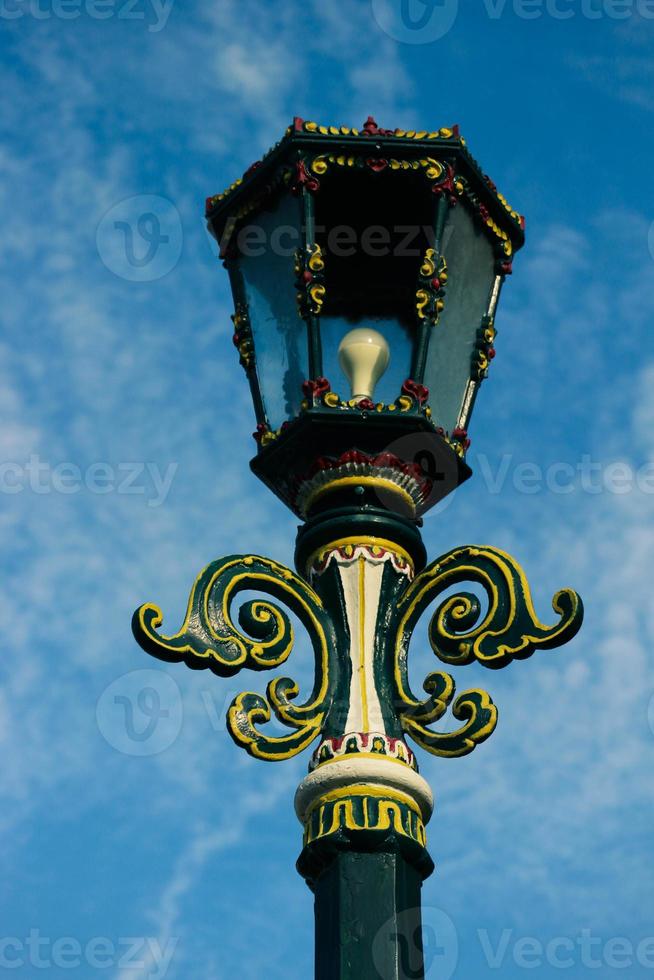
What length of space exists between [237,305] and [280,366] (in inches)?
17.3

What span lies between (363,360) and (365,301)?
0.44 meters

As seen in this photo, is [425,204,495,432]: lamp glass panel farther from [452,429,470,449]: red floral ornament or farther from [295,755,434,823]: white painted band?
[295,755,434,823]: white painted band

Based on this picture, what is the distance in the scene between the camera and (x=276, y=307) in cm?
854

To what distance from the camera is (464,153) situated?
335 inches

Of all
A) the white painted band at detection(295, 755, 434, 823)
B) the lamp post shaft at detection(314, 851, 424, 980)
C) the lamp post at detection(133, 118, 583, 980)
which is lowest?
the lamp post shaft at detection(314, 851, 424, 980)

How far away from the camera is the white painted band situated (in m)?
7.13

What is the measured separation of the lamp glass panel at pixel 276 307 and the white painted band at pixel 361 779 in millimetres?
1742

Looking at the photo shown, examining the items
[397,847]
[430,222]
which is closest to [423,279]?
[430,222]

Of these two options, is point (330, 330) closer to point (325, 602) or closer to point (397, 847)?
point (325, 602)

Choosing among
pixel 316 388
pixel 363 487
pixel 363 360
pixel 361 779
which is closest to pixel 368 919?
pixel 361 779

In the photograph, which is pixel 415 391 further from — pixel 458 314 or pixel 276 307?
pixel 276 307

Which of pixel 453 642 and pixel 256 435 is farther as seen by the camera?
pixel 256 435

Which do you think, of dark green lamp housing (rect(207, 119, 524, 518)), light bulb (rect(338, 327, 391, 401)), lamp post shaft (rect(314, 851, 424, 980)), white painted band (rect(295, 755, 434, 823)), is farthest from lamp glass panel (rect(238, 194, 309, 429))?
lamp post shaft (rect(314, 851, 424, 980))

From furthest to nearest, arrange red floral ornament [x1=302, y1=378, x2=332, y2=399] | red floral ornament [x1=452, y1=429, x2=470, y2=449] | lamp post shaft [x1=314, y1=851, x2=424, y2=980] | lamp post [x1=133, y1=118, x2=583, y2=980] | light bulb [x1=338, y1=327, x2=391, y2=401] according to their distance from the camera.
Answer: light bulb [x1=338, y1=327, x2=391, y2=401], red floral ornament [x1=452, y1=429, x2=470, y2=449], red floral ornament [x1=302, y1=378, x2=332, y2=399], lamp post [x1=133, y1=118, x2=583, y2=980], lamp post shaft [x1=314, y1=851, x2=424, y2=980]
